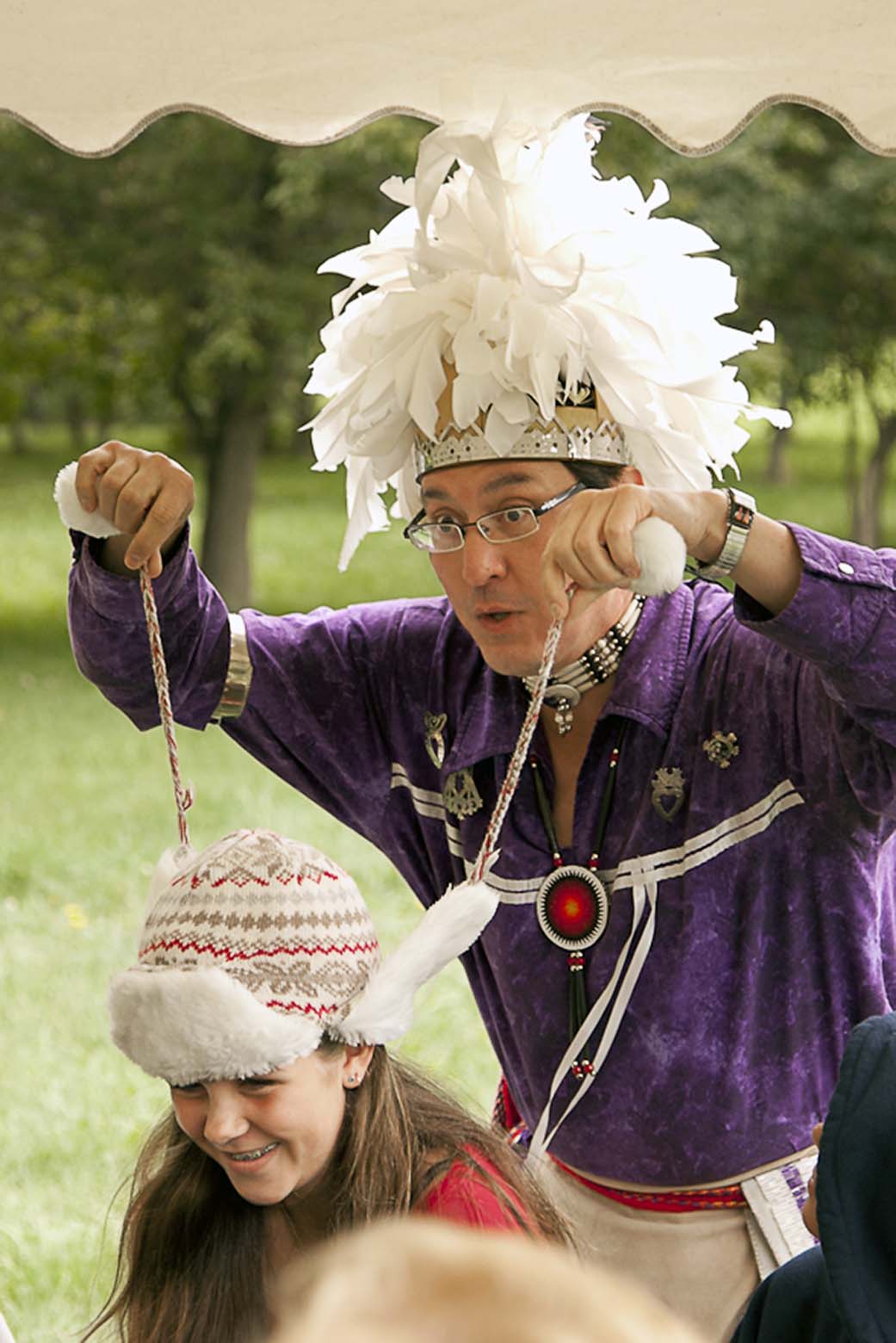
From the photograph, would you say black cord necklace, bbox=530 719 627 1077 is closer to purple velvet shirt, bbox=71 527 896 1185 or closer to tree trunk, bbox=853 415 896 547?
purple velvet shirt, bbox=71 527 896 1185

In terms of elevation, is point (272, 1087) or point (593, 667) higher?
point (593, 667)

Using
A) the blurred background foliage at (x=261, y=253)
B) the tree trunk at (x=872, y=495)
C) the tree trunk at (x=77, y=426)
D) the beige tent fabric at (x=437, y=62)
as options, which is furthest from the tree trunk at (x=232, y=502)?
the tree trunk at (x=77, y=426)

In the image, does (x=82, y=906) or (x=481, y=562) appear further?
(x=82, y=906)

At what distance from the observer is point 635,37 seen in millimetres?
2213

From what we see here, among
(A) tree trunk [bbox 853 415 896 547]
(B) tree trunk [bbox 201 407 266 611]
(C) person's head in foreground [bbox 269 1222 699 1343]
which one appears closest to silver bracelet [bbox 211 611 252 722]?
(C) person's head in foreground [bbox 269 1222 699 1343]

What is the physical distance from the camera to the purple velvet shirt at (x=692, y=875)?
2178mm

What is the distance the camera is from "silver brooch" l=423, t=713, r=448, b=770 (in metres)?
2.43

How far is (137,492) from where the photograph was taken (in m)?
2.18

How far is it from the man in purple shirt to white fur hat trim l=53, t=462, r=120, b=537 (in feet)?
0.06

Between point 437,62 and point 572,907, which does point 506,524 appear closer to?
point 572,907

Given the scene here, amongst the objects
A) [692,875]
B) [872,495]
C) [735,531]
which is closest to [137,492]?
[735,531]

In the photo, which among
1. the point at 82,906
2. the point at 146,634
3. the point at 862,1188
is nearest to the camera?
the point at 862,1188

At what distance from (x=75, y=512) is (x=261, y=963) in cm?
67

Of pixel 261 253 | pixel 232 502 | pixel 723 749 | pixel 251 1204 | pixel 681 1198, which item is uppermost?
pixel 261 253
